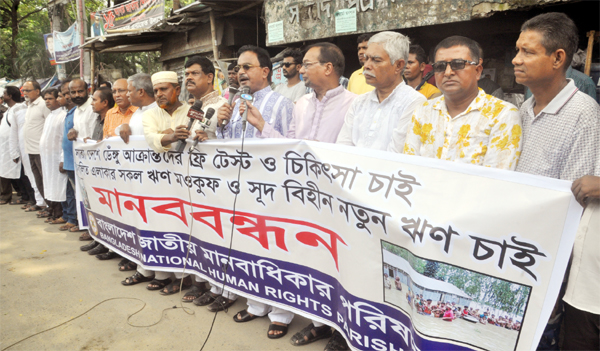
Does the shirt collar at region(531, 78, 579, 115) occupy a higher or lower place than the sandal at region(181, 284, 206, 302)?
higher

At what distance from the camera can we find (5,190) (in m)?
8.33

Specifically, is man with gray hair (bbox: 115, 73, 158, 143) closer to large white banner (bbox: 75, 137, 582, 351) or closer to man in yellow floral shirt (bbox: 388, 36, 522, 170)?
large white banner (bbox: 75, 137, 582, 351)

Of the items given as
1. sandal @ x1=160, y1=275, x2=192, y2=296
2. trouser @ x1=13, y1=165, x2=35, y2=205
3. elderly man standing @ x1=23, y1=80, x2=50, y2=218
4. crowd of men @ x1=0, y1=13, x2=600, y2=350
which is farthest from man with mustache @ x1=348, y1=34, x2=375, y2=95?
trouser @ x1=13, y1=165, x2=35, y2=205

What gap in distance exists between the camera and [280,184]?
2754 millimetres

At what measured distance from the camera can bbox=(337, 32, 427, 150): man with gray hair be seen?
8.80ft

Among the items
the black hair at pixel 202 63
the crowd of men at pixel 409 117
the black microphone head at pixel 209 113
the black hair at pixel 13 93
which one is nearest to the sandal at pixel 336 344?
the crowd of men at pixel 409 117

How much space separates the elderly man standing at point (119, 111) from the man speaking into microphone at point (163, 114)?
38.8 inches

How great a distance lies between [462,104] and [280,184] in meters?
1.20

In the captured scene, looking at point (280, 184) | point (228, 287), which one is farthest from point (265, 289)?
point (280, 184)

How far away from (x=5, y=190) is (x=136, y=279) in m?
6.02

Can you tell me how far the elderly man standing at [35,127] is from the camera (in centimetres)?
699

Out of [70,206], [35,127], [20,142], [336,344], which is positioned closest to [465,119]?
[336,344]

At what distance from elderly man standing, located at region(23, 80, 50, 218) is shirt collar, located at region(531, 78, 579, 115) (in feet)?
24.3

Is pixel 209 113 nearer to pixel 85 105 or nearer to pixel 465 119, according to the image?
pixel 465 119
